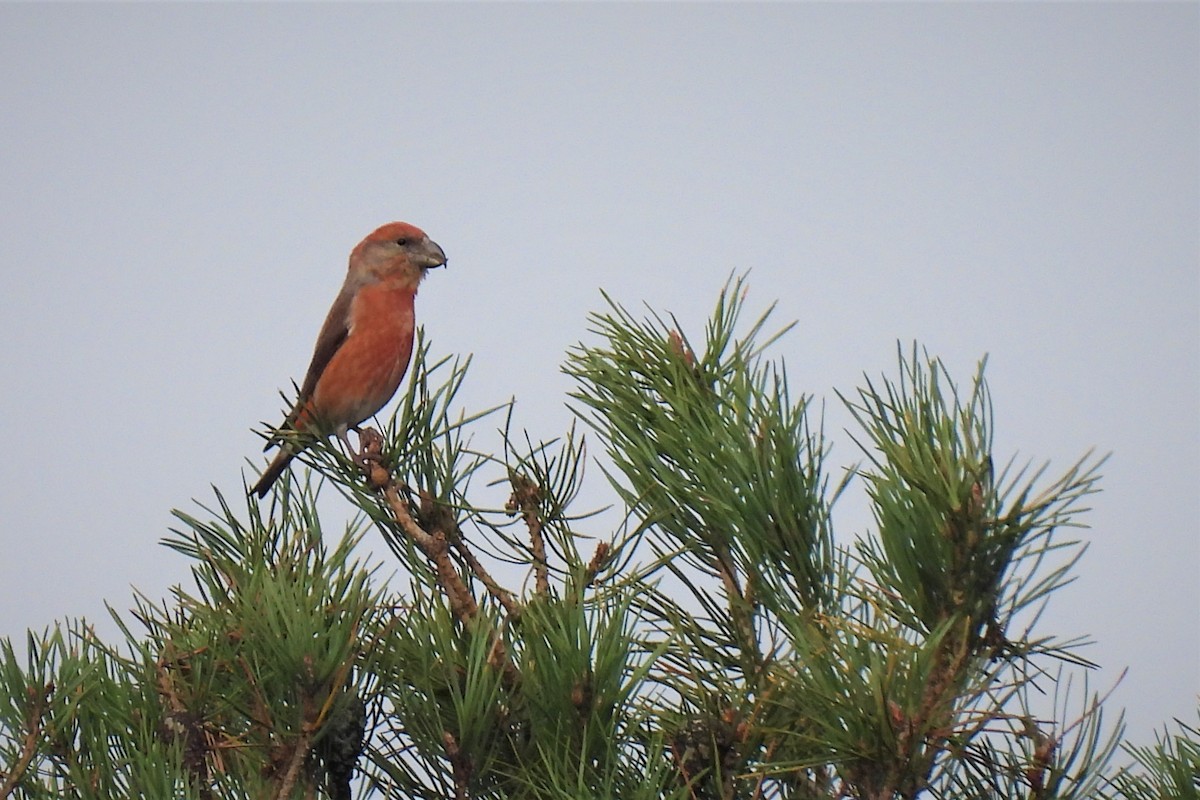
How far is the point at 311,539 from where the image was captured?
188 cm

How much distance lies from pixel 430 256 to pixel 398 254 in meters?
0.13

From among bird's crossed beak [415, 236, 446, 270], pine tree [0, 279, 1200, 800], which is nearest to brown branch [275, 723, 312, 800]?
pine tree [0, 279, 1200, 800]

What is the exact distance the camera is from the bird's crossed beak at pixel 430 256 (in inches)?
175

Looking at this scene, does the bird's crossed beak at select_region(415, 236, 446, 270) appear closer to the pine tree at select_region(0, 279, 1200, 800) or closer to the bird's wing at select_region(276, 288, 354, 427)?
the bird's wing at select_region(276, 288, 354, 427)

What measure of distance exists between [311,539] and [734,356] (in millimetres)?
773

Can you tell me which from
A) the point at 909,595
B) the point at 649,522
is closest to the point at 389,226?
the point at 649,522

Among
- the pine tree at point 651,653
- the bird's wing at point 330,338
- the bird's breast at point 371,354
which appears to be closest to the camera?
the pine tree at point 651,653

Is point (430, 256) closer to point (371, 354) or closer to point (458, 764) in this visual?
point (371, 354)

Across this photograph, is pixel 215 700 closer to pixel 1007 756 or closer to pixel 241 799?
pixel 241 799

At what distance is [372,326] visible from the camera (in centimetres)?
420

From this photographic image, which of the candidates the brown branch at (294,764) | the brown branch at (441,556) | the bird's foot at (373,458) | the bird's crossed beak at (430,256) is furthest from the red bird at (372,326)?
the brown branch at (294,764)

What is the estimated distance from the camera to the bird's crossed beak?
4.44 metres

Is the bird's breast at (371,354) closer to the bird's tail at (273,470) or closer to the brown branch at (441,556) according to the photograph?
the bird's tail at (273,470)

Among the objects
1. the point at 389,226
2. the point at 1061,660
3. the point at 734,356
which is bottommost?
the point at 1061,660
